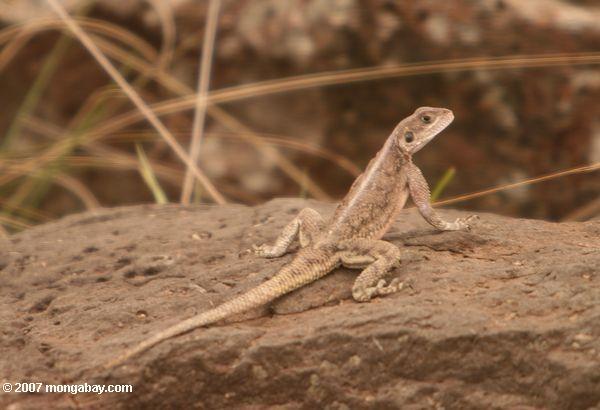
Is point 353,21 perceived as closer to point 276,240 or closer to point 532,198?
point 532,198

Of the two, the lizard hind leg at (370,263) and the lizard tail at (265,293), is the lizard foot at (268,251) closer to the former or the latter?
the lizard tail at (265,293)

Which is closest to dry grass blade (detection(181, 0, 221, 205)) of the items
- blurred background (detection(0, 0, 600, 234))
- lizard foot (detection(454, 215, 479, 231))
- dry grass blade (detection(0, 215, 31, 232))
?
blurred background (detection(0, 0, 600, 234))

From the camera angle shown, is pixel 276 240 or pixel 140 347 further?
pixel 276 240

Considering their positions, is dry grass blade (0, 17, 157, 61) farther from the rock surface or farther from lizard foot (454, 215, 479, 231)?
lizard foot (454, 215, 479, 231)

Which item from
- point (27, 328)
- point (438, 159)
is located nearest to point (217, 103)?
point (438, 159)

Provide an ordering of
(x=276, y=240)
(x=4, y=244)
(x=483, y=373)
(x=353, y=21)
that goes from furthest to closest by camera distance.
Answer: (x=353, y=21) < (x=4, y=244) < (x=276, y=240) < (x=483, y=373)

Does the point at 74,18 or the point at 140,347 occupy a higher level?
the point at 74,18

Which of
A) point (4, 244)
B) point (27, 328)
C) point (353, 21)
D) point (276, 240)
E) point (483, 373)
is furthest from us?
point (353, 21)

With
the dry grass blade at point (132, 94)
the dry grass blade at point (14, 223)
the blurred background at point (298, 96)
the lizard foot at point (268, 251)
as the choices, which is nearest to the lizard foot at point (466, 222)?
the lizard foot at point (268, 251)
